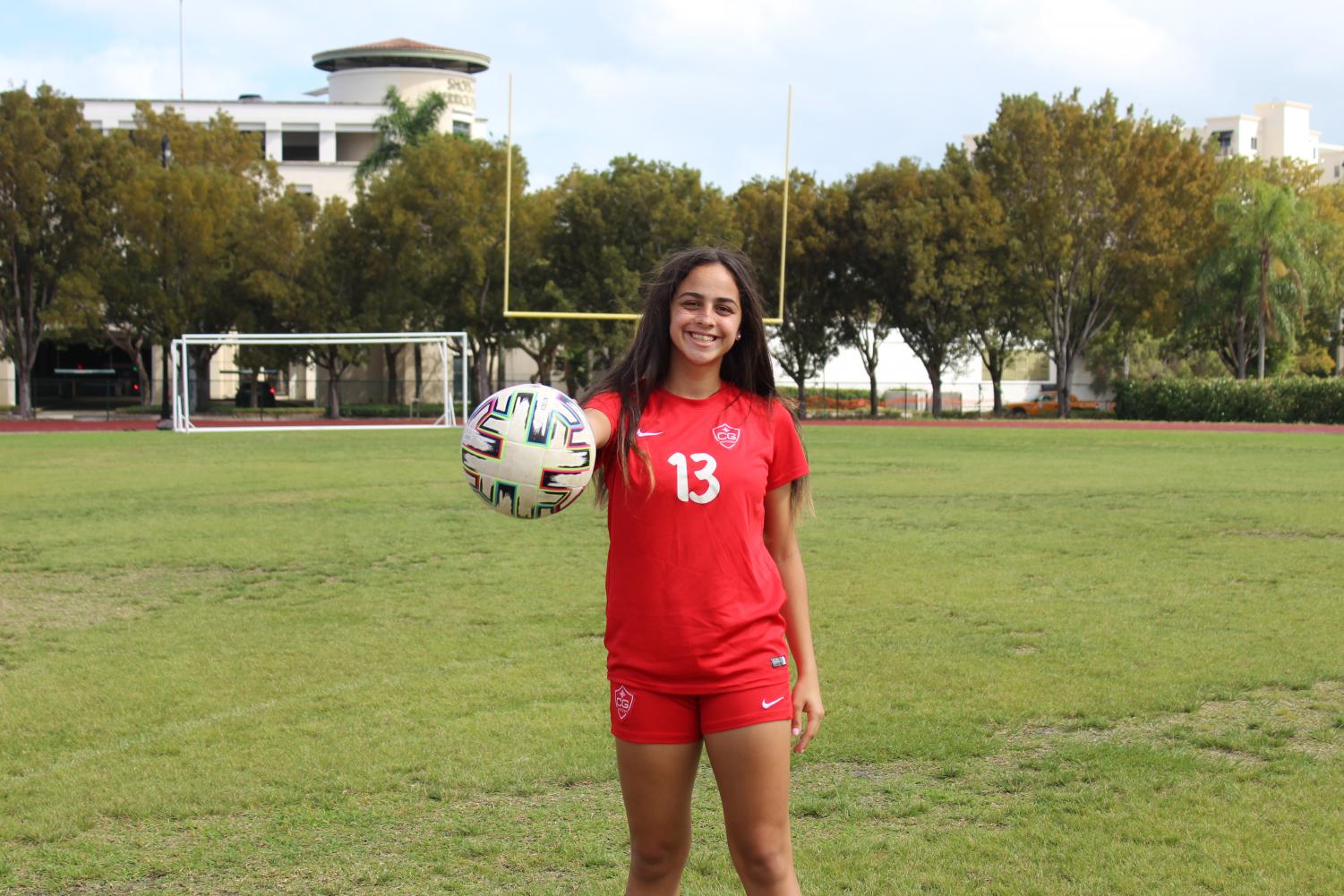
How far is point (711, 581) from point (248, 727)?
11.2 feet

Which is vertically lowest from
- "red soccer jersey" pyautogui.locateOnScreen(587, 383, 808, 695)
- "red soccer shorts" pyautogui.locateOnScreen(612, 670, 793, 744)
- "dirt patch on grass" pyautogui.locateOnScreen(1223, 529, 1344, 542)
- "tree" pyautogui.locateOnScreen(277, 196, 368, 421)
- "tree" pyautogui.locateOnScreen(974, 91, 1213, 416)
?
"dirt patch on grass" pyautogui.locateOnScreen(1223, 529, 1344, 542)

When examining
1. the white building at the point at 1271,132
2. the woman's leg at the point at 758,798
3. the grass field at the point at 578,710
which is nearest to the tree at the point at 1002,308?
the grass field at the point at 578,710

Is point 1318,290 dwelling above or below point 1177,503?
above

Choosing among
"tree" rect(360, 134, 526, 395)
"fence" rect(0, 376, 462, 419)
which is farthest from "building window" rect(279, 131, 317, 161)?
"tree" rect(360, 134, 526, 395)

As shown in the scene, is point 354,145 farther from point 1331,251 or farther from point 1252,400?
point 1252,400

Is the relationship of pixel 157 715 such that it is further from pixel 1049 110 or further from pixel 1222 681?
pixel 1049 110

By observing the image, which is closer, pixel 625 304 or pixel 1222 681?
pixel 1222 681

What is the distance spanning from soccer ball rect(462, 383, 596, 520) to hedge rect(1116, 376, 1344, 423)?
119ft

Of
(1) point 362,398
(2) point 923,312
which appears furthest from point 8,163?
(2) point 923,312

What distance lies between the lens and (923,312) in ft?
134

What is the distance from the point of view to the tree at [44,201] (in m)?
35.8

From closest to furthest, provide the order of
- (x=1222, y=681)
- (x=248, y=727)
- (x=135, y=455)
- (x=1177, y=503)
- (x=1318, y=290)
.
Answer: (x=248, y=727)
(x=1222, y=681)
(x=1177, y=503)
(x=135, y=455)
(x=1318, y=290)

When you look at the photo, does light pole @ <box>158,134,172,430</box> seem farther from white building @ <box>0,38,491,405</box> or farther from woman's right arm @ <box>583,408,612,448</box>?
woman's right arm @ <box>583,408,612,448</box>

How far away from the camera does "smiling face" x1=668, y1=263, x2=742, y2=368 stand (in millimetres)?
2885
